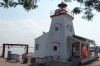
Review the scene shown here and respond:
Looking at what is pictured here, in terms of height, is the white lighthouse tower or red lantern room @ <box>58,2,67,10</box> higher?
red lantern room @ <box>58,2,67,10</box>

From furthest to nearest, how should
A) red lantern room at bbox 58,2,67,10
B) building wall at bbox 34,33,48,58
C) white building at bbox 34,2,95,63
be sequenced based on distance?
building wall at bbox 34,33,48,58 < red lantern room at bbox 58,2,67,10 < white building at bbox 34,2,95,63

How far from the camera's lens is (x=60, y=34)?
23562 millimetres

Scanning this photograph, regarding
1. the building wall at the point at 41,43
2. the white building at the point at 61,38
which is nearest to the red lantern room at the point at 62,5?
the white building at the point at 61,38

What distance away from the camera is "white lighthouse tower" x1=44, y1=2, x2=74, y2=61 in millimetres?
22969

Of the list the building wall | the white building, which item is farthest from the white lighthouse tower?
the building wall

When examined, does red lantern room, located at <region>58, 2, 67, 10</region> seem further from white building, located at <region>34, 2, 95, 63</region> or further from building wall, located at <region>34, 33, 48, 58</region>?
building wall, located at <region>34, 33, 48, 58</region>

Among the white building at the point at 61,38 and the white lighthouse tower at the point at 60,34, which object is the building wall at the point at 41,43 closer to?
the white building at the point at 61,38

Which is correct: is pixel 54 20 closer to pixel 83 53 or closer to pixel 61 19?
pixel 61 19

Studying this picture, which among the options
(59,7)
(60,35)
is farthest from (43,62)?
(59,7)

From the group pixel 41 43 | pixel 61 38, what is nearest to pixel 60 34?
pixel 61 38

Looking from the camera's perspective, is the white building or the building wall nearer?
the white building

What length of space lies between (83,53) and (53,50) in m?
4.63

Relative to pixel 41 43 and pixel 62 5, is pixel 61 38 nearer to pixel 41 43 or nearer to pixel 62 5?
pixel 41 43

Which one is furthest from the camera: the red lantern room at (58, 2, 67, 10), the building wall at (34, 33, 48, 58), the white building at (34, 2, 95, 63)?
the building wall at (34, 33, 48, 58)
